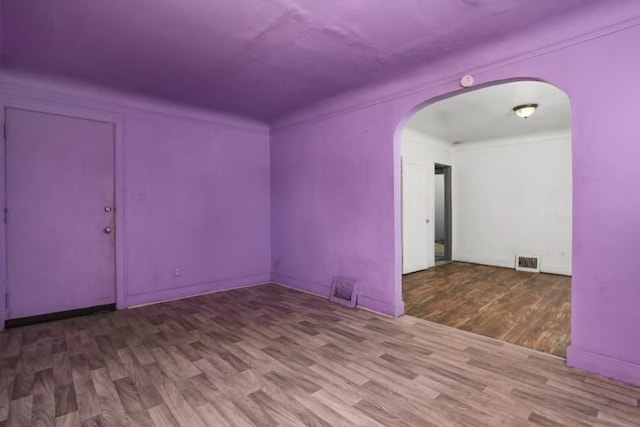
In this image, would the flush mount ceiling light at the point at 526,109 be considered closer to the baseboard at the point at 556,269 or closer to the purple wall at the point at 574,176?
the purple wall at the point at 574,176

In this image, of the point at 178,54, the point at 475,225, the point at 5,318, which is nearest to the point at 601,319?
the point at 178,54

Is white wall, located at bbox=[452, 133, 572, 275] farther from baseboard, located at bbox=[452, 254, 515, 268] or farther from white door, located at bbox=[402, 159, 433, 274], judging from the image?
white door, located at bbox=[402, 159, 433, 274]

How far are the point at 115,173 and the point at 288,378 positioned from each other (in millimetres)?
3306

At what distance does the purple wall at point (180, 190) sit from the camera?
3.83 metres

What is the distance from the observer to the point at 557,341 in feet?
9.47

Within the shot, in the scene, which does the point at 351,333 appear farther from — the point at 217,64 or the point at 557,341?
the point at 217,64

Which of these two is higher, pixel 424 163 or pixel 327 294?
pixel 424 163

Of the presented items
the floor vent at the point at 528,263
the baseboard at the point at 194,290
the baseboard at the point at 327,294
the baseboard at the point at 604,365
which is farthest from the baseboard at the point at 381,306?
the floor vent at the point at 528,263

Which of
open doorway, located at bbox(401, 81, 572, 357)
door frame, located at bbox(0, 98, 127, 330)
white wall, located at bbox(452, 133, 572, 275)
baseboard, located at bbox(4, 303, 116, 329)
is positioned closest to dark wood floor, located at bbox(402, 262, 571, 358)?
open doorway, located at bbox(401, 81, 572, 357)

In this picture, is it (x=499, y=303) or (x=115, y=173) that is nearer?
(x=115, y=173)

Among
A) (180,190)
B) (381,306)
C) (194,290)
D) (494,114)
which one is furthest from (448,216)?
(180,190)

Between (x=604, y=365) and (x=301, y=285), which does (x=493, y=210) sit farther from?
(x=604, y=365)

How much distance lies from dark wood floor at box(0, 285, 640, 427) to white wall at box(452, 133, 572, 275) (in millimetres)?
4243

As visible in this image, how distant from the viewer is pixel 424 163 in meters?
6.43
